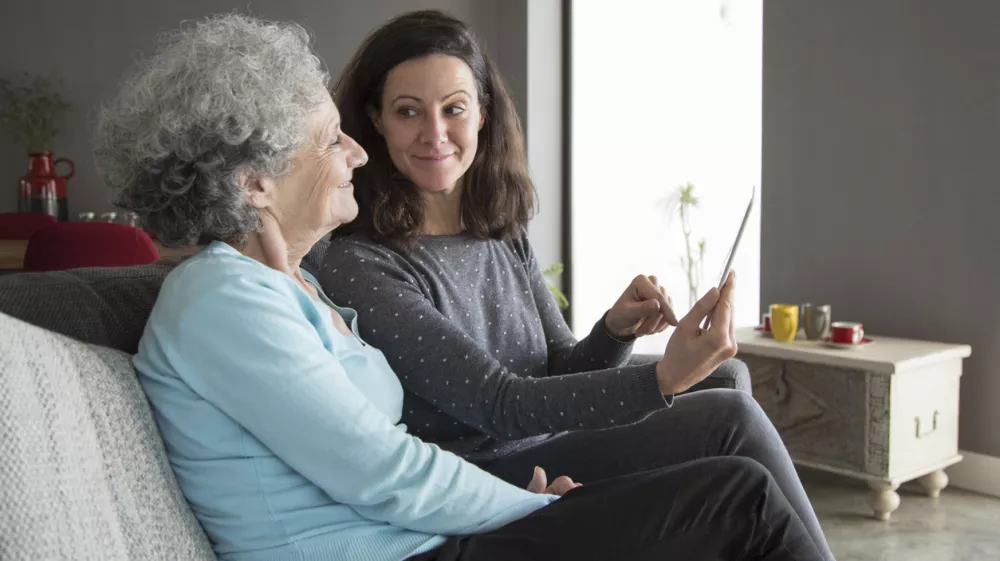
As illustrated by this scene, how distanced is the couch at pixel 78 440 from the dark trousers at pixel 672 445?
70 cm

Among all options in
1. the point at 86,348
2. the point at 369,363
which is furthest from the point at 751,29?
the point at 86,348

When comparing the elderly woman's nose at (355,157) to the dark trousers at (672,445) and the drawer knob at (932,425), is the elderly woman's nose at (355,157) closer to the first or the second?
the dark trousers at (672,445)

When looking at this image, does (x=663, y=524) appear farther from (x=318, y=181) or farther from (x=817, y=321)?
(x=817, y=321)

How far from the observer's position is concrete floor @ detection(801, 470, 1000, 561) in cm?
251

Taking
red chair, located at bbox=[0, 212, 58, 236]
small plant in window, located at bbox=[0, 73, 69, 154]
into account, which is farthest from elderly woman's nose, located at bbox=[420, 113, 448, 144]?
small plant in window, located at bbox=[0, 73, 69, 154]

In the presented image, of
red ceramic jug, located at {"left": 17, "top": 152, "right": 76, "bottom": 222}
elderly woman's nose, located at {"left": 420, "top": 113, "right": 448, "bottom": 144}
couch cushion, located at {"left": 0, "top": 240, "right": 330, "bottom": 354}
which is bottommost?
couch cushion, located at {"left": 0, "top": 240, "right": 330, "bottom": 354}

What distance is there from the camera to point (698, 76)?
4387mm

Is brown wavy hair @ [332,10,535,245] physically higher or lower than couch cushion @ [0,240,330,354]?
higher

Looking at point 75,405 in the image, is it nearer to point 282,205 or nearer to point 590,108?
point 282,205

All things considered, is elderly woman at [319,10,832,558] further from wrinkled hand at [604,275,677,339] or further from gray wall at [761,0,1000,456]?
gray wall at [761,0,1000,456]

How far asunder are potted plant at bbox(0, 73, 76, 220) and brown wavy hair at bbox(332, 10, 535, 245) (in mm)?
2849

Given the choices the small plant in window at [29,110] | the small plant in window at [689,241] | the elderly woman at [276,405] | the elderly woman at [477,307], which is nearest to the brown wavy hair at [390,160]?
the elderly woman at [477,307]

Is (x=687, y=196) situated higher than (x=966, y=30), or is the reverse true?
(x=966, y=30)

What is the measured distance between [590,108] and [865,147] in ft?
6.45
